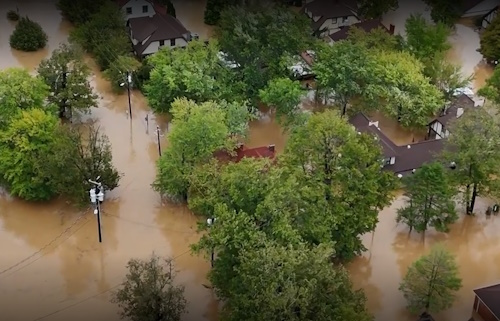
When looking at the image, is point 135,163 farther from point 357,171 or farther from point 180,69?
point 357,171

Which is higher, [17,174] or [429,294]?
[17,174]

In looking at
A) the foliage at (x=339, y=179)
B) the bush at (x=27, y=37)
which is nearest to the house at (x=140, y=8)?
the bush at (x=27, y=37)

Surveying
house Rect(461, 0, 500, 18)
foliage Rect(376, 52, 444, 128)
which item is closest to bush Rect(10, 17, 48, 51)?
foliage Rect(376, 52, 444, 128)

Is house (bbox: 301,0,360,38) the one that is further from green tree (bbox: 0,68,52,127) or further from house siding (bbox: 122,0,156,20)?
green tree (bbox: 0,68,52,127)

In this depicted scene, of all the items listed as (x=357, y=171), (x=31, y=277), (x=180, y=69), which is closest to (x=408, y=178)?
(x=357, y=171)

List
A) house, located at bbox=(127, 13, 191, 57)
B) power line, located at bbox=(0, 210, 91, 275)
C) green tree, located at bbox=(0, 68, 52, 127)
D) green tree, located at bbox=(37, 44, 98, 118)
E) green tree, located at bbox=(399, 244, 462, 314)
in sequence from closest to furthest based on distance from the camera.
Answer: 1. green tree, located at bbox=(399, 244, 462, 314)
2. power line, located at bbox=(0, 210, 91, 275)
3. green tree, located at bbox=(0, 68, 52, 127)
4. green tree, located at bbox=(37, 44, 98, 118)
5. house, located at bbox=(127, 13, 191, 57)

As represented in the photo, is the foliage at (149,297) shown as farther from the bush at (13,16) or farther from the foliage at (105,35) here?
the bush at (13,16)
